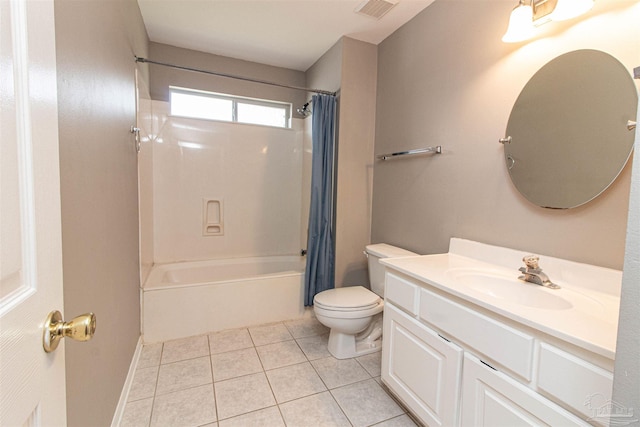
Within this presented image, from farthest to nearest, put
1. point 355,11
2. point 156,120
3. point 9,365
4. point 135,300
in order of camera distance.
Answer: point 156,120 < point 355,11 < point 135,300 < point 9,365

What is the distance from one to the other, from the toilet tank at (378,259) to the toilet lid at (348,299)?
0.09m

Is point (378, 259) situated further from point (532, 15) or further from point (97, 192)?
point (97, 192)

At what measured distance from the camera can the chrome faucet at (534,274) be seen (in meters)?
1.21

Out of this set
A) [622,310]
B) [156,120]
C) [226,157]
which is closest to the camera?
[622,310]

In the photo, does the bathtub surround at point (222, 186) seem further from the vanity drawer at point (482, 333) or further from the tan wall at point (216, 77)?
the vanity drawer at point (482, 333)

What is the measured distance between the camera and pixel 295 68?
10.4 ft

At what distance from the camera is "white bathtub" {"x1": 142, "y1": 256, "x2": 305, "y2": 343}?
7.02 ft

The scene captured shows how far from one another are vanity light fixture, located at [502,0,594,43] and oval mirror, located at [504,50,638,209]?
17 centimetres

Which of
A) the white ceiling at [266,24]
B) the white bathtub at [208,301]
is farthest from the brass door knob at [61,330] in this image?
the white ceiling at [266,24]

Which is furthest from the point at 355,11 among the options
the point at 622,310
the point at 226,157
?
the point at 622,310

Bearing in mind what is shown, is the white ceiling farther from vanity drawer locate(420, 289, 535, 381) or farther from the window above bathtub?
vanity drawer locate(420, 289, 535, 381)

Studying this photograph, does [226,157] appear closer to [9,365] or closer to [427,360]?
[427,360]

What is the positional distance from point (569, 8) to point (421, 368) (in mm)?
1673

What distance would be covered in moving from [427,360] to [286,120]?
285 cm
